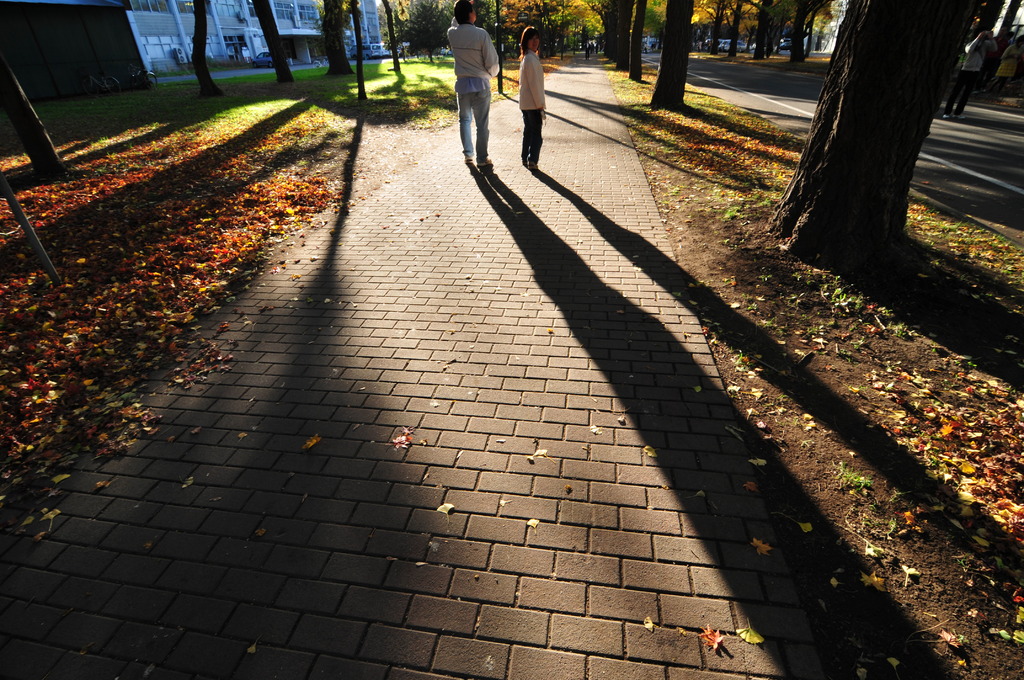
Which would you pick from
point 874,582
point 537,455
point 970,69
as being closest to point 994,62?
point 970,69

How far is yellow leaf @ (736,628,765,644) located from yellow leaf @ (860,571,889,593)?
64 cm

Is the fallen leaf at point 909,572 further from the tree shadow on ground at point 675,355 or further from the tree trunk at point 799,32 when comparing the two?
the tree trunk at point 799,32

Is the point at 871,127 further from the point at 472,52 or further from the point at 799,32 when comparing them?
the point at 799,32

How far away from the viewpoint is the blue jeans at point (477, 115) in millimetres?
8509

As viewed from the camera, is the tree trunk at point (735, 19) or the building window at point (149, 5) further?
the tree trunk at point (735, 19)

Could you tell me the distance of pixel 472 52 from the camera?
8.02 meters

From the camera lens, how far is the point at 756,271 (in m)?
5.27

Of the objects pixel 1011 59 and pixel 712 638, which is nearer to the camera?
pixel 712 638

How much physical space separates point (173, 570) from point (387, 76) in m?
30.7

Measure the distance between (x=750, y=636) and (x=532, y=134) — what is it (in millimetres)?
8506

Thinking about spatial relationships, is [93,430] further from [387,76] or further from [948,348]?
[387,76]

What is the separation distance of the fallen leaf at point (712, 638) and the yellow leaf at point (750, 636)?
3.2 inches

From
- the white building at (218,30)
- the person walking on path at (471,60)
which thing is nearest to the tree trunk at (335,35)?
the white building at (218,30)

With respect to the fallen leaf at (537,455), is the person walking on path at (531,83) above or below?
above
